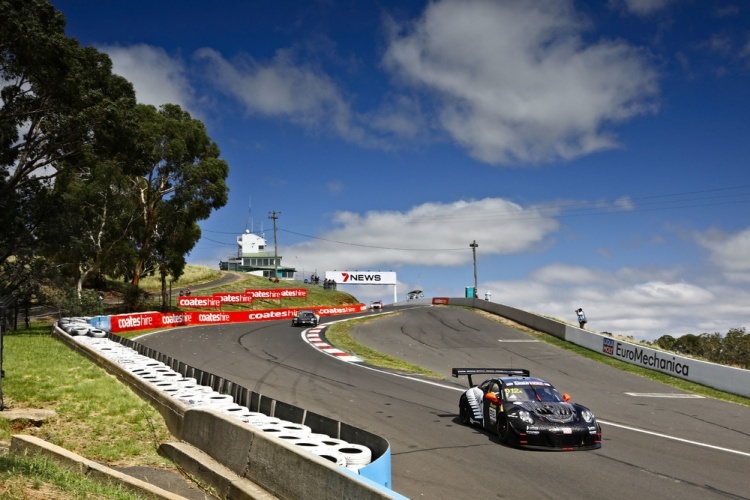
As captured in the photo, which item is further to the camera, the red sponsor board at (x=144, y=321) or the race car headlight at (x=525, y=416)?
the red sponsor board at (x=144, y=321)

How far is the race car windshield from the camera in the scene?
39.7ft

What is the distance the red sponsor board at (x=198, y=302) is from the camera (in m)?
60.1

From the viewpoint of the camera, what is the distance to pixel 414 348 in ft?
113

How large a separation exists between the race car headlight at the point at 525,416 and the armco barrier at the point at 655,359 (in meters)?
15.5

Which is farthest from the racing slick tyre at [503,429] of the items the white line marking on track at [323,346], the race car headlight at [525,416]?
the white line marking on track at [323,346]

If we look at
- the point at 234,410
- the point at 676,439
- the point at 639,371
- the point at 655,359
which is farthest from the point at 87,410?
the point at 655,359

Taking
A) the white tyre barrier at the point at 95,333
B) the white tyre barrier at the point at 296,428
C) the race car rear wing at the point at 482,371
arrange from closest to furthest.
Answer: the white tyre barrier at the point at 296,428
the race car rear wing at the point at 482,371
the white tyre barrier at the point at 95,333

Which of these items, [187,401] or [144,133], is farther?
[144,133]

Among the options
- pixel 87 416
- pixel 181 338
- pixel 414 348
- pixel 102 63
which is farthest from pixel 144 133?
pixel 87 416

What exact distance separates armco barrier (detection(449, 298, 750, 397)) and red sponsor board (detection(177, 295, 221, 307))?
105ft

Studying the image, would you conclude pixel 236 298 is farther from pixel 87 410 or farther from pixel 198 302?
pixel 87 410

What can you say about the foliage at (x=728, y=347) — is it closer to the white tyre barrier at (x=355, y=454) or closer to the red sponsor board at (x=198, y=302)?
the red sponsor board at (x=198, y=302)

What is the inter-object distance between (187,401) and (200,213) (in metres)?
43.0

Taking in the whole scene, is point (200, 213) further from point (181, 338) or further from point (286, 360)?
point (286, 360)
